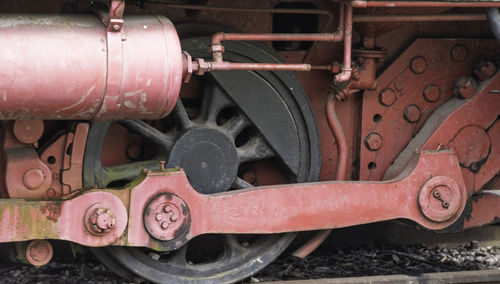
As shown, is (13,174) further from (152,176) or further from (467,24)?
(467,24)

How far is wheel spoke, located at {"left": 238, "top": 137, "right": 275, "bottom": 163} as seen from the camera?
386 centimetres

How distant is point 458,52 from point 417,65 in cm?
26

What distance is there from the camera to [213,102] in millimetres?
3758

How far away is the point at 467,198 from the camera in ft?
13.5

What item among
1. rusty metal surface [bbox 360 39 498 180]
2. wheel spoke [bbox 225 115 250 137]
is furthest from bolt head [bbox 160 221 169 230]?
rusty metal surface [bbox 360 39 498 180]

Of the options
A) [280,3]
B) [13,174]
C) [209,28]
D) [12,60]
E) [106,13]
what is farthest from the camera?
[280,3]

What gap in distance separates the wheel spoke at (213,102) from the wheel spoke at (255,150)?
0.80ft

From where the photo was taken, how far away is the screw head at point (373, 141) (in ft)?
13.6

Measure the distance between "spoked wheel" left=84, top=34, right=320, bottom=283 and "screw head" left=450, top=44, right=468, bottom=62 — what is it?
898 millimetres

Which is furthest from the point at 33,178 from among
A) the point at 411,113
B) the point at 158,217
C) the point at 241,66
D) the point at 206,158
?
the point at 411,113

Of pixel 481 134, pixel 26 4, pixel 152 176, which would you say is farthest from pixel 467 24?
pixel 26 4

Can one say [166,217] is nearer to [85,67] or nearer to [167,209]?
[167,209]

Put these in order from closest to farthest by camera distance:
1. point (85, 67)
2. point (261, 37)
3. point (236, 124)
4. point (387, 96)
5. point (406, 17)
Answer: point (85, 67) → point (261, 37) → point (406, 17) → point (236, 124) → point (387, 96)

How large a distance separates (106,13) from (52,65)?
333mm
